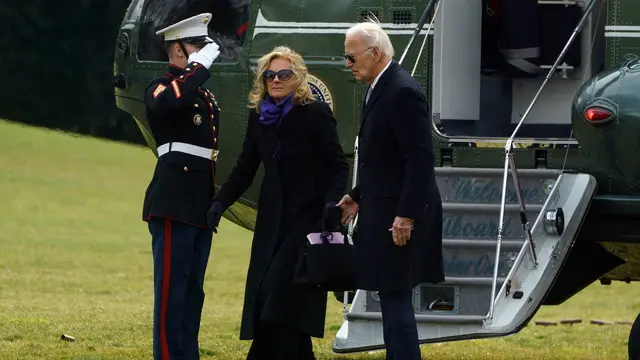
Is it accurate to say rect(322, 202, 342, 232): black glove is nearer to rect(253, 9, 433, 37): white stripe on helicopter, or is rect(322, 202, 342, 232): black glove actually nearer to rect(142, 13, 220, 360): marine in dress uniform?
rect(142, 13, 220, 360): marine in dress uniform

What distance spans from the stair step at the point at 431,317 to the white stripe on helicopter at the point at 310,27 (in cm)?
199

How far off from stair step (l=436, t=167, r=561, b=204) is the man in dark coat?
1554mm

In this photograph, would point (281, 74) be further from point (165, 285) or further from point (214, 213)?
point (165, 285)

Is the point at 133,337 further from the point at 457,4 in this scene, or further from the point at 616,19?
the point at 616,19

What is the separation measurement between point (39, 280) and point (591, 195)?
9.18 meters

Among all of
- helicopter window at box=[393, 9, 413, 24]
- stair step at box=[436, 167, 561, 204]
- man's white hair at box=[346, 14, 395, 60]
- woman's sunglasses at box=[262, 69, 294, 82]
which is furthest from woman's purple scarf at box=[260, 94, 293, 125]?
helicopter window at box=[393, 9, 413, 24]

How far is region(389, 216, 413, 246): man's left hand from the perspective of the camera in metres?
6.38

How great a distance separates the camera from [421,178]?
→ 6.37 m

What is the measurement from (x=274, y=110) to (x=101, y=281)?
9.50 metres


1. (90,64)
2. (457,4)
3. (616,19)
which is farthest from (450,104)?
(90,64)

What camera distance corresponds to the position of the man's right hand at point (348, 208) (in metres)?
6.80

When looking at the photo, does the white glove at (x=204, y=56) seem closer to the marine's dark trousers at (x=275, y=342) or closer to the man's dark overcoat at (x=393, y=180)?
the man's dark overcoat at (x=393, y=180)

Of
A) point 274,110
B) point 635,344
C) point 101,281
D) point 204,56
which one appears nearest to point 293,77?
point 274,110

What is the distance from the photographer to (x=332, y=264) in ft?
22.4
